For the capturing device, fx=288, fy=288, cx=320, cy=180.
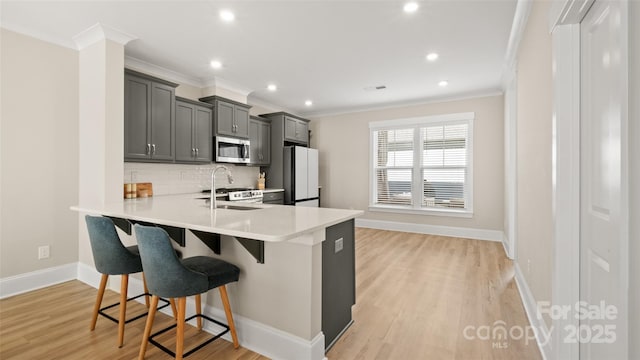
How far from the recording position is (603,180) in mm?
1272

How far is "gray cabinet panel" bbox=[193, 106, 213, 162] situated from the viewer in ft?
14.0

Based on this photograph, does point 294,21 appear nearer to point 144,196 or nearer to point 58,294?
point 144,196

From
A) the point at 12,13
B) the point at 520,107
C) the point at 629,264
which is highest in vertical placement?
the point at 12,13

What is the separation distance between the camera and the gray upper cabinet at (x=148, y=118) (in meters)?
3.35

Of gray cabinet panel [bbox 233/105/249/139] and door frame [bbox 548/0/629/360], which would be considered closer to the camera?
door frame [bbox 548/0/629/360]

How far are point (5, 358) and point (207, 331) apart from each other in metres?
1.26

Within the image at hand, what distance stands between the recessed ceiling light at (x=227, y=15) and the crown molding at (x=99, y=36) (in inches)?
44.3

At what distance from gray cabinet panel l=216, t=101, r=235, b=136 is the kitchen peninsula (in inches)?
103

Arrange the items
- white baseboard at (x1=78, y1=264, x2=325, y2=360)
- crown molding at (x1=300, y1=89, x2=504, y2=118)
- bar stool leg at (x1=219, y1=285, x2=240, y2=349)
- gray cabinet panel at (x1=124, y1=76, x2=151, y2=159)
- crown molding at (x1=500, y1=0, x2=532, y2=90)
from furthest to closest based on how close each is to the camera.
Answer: crown molding at (x1=300, y1=89, x2=504, y2=118) < gray cabinet panel at (x1=124, y1=76, x2=151, y2=159) < crown molding at (x1=500, y1=0, x2=532, y2=90) < bar stool leg at (x1=219, y1=285, x2=240, y2=349) < white baseboard at (x1=78, y1=264, x2=325, y2=360)

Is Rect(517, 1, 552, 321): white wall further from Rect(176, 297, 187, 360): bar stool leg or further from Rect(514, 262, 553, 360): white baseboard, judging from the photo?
Rect(176, 297, 187, 360): bar stool leg

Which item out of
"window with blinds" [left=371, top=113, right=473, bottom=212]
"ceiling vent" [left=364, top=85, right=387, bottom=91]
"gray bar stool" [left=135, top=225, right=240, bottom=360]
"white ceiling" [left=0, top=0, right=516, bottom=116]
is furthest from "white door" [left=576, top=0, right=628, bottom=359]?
"window with blinds" [left=371, top=113, right=473, bottom=212]

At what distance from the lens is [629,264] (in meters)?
0.94

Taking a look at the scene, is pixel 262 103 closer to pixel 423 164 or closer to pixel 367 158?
pixel 367 158

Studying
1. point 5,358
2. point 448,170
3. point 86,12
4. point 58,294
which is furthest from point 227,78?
point 448,170
